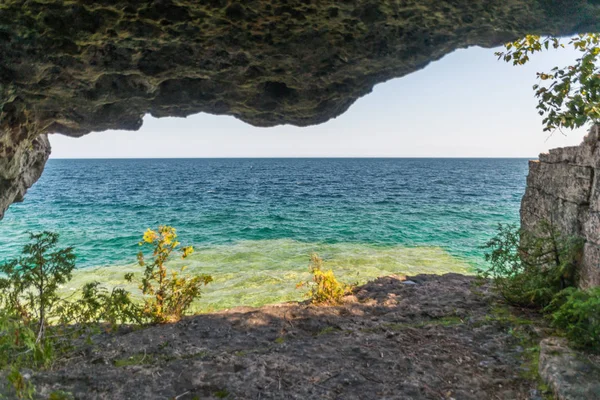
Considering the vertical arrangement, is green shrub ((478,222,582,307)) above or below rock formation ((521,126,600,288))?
below

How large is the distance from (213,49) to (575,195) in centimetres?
665

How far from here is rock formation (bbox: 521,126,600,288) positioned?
4.31 m

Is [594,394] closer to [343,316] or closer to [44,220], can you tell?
[343,316]

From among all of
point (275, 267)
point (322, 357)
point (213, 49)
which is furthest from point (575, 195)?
point (275, 267)

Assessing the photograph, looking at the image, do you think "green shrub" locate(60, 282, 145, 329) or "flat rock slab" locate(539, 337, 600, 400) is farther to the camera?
"green shrub" locate(60, 282, 145, 329)

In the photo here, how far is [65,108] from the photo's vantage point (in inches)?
292

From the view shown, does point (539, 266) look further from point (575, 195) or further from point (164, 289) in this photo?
point (164, 289)

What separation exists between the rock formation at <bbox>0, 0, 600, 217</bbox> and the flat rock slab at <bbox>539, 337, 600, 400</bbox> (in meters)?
5.55

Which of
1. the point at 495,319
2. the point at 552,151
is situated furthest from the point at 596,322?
the point at 552,151

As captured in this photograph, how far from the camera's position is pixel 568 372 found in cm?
283

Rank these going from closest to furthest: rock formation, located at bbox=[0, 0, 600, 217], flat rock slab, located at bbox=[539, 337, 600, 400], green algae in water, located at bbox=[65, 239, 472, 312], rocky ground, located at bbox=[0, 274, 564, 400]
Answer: flat rock slab, located at bbox=[539, 337, 600, 400], rocky ground, located at bbox=[0, 274, 564, 400], rock formation, located at bbox=[0, 0, 600, 217], green algae in water, located at bbox=[65, 239, 472, 312]

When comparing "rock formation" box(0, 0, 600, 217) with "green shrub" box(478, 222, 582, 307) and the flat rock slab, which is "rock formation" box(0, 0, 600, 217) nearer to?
"green shrub" box(478, 222, 582, 307)

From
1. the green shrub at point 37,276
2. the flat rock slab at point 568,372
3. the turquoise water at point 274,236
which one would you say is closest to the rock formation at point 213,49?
the green shrub at point 37,276

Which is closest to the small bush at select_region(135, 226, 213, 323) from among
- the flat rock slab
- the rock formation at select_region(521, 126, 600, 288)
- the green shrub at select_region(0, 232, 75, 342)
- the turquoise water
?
the green shrub at select_region(0, 232, 75, 342)
